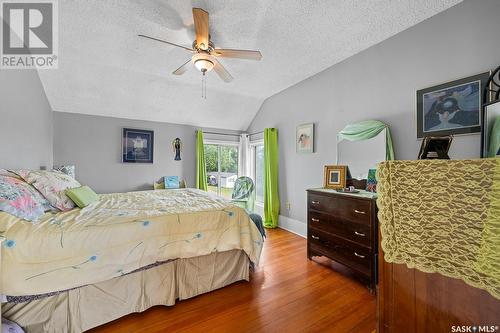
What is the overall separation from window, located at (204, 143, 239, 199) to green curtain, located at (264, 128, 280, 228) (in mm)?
1295

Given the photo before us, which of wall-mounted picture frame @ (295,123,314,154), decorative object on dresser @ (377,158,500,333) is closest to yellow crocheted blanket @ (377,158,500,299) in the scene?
decorative object on dresser @ (377,158,500,333)

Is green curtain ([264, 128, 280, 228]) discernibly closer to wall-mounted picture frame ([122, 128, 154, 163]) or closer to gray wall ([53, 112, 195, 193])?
gray wall ([53, 112, 195, 193])

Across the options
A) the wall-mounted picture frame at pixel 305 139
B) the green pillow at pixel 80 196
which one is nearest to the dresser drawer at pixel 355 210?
the wall-mounted picture frame at pixel 305 139

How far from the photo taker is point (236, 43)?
241 cm

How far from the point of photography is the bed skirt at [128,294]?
4.44 feet

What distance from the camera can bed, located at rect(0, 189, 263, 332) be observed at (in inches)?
49.7

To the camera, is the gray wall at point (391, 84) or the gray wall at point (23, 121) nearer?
the gray wall at point (391, 84)

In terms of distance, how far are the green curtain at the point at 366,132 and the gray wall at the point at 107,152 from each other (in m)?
3.42

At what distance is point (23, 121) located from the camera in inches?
87.3

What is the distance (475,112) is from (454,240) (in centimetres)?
174

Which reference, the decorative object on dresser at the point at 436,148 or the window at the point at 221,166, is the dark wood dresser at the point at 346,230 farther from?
the window at the point at 221,166

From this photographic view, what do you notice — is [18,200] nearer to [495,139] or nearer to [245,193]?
[245,193]

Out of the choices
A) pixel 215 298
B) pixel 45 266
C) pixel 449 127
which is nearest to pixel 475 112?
pixel 449 127

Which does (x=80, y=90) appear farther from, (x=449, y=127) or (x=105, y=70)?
(x=449, y=127)
